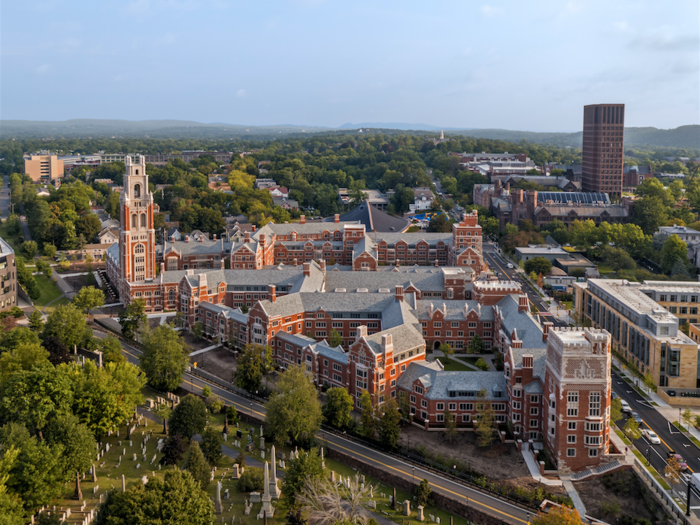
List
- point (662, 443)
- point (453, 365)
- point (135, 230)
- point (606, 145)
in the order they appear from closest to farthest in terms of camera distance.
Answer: point (662, 443) → point (453, 365) → point (135, 230) → point (606, 145)

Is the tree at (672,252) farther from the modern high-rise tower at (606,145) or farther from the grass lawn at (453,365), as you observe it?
the modern high-rise tower at (606,145)

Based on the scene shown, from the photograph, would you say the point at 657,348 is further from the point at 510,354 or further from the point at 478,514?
the point at 478,514

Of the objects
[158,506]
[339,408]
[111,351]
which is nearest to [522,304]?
[339,408]

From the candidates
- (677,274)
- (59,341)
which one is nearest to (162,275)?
(59,341)

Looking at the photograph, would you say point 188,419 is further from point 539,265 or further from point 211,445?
point 539,265

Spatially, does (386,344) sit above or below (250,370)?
above

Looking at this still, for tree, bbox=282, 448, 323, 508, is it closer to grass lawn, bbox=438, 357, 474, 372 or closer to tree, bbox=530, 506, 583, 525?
tree, bbox=530, 506, 583, 525
